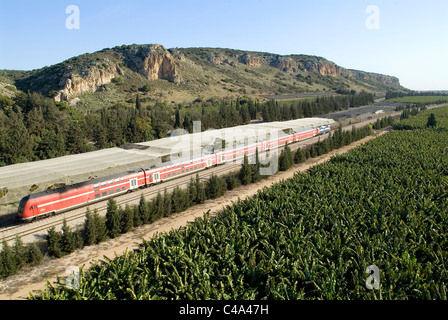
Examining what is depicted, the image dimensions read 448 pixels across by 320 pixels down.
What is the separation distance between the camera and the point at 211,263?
18.0 m

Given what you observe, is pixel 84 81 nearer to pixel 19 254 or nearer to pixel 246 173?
pixel 246 173

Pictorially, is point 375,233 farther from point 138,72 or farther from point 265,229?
point 138,72

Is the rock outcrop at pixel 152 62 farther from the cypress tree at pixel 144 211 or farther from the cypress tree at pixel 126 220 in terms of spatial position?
the cypress tree at pixel 126 220

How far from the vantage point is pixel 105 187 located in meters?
32.7

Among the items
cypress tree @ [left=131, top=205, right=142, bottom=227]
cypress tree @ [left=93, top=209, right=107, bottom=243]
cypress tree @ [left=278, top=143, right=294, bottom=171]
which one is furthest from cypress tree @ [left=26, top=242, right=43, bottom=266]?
cypress tree @ [left=278, top=143, right=294, bottom=171]

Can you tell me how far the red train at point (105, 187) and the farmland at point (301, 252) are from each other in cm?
1079

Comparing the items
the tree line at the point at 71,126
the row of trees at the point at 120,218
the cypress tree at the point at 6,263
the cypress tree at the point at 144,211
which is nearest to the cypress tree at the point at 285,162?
the row of trees at the point at 120,218

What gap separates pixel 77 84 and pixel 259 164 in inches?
3762

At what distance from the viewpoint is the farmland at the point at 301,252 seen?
1524 cm

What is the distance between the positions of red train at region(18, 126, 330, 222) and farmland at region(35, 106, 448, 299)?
1079 centimetres

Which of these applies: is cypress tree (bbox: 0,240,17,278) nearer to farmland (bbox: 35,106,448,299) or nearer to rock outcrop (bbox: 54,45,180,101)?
farmland (bbox: 35,106,448,299)

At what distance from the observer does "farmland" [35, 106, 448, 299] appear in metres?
15.2

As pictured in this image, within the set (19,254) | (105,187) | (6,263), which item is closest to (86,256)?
(19,254)
